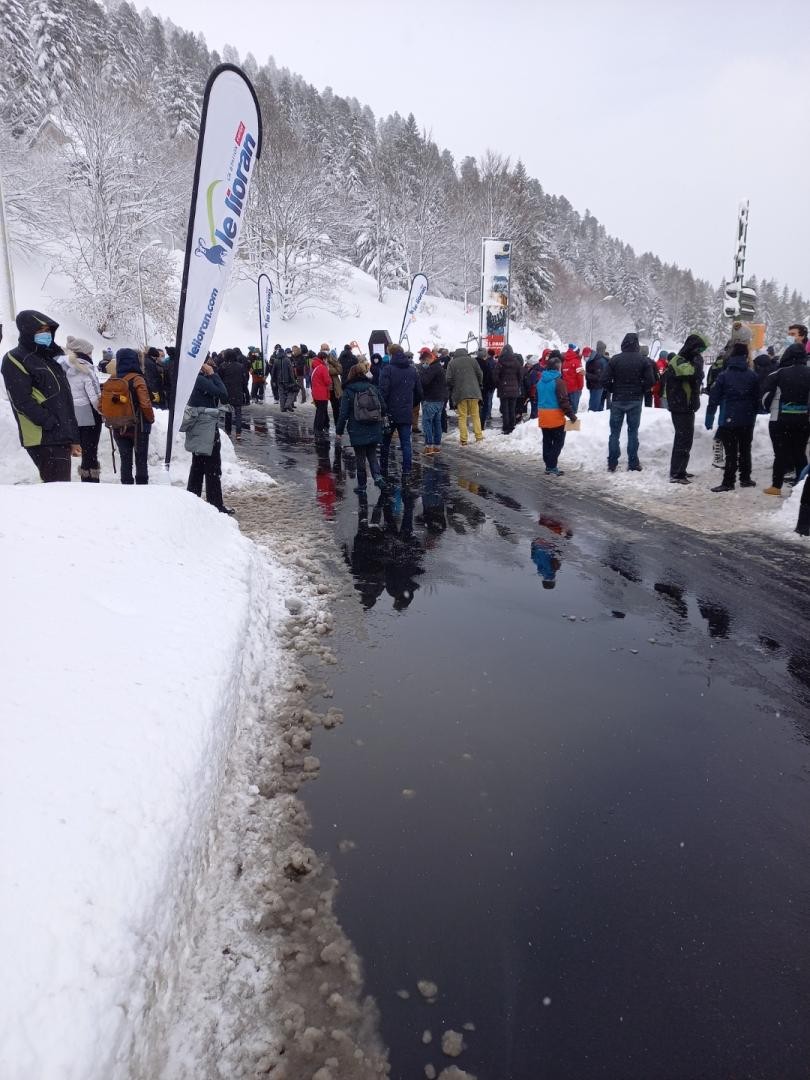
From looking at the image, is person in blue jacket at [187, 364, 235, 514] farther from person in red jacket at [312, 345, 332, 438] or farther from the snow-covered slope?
the snow-covered slope

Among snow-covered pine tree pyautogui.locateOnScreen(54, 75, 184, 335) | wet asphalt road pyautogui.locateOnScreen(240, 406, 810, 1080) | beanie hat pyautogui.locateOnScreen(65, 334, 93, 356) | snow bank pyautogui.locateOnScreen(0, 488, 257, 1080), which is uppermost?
snow-covered pine tree pyautogui.locateOnScreen(54, 75, 184, 335)

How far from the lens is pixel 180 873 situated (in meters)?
2.25

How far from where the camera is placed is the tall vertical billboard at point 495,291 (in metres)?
22.9

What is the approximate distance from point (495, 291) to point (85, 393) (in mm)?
19667

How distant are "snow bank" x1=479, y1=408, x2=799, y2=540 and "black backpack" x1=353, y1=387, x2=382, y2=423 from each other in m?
3.69

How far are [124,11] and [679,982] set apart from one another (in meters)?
89.3

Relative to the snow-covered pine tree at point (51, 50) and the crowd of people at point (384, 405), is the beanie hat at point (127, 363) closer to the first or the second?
Result: the crowd of people at point (384, 405)

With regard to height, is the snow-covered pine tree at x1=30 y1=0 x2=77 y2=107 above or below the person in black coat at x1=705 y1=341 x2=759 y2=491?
above

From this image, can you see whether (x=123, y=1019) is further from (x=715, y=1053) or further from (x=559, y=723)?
(x=559, y=723)

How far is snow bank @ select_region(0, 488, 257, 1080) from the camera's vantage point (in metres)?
1.60

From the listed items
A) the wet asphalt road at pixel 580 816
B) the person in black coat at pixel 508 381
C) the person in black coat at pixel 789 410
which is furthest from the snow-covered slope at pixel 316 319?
the wet asphalt road at pixel 580 816

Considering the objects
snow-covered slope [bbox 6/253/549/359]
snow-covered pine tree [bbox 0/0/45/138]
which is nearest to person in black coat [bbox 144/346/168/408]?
snow-covered slope [bbox 6/253/549/359]

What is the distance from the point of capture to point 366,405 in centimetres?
806

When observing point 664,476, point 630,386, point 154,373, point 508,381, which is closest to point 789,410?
point 664,476
